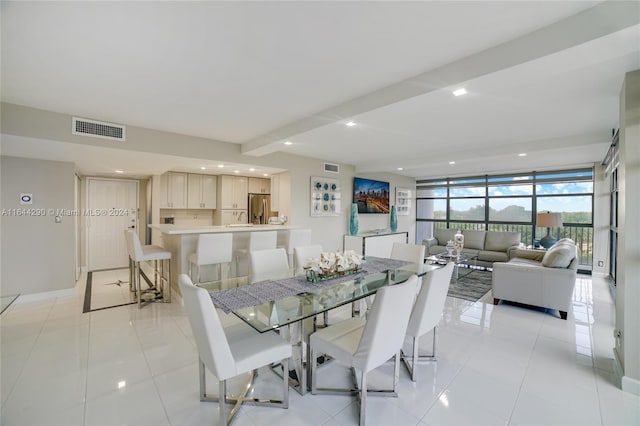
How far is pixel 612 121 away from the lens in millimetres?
3371

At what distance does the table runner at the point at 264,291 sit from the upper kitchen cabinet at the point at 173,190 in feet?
14.9

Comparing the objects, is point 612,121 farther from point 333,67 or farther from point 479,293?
point 333,67

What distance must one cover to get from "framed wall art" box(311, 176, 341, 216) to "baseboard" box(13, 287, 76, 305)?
4.17 m

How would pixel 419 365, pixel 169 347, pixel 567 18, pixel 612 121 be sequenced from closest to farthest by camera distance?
pixel 567 18 → pixel 419 365 → pixel 169 347 → pixel 612 121

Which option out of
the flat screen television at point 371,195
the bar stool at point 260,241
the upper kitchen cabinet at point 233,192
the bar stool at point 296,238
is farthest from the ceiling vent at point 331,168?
the bar stool at point 260,241

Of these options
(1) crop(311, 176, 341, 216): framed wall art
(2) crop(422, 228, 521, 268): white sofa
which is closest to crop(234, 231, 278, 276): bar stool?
(1) crop(311, 176, 341, 216): framed wall art

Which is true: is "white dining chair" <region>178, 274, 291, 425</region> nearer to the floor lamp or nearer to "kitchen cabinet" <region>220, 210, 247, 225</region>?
"kitchen cabinet" <region>220, 210, 247, 225</region>

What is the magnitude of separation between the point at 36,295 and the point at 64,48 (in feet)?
12.8

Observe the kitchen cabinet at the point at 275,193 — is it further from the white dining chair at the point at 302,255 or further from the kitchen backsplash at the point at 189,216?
the white dining chair at the point at 302,255

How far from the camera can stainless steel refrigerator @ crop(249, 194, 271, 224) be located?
22.0 ft

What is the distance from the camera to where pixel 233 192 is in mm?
6734

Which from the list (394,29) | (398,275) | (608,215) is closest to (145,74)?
(394,29)

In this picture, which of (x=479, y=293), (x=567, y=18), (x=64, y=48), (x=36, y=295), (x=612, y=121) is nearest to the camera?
(x=567, y=18)

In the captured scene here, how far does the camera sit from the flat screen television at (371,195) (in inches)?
267
